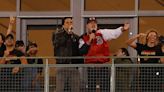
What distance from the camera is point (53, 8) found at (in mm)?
14359

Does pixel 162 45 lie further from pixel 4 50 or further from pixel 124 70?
pixel 4 50

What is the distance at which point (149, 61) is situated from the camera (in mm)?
10719

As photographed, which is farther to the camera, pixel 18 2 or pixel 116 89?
pixel 18 2

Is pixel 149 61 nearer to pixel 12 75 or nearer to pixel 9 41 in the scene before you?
pixel 12 75

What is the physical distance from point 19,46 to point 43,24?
277cm

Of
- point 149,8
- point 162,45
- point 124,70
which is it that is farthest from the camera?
point 149,8

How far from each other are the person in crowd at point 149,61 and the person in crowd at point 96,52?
48 cm

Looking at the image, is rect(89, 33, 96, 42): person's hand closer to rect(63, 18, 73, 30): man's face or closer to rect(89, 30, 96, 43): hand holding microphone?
rect(89, 30, 96, 43): hand holding microphone

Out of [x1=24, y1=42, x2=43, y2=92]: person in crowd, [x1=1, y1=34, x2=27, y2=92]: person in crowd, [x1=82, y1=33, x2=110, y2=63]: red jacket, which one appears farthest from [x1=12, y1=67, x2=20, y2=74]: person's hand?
[x1=82, y1=33, x2=110, y2=63]: red jacket

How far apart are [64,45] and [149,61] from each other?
1.71m

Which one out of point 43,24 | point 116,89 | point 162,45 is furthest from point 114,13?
point 116,89

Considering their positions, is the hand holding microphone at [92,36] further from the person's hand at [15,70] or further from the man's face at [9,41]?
the man's face at [9,41]

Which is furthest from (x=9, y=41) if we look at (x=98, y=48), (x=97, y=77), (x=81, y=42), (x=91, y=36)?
(x=97, y=77)

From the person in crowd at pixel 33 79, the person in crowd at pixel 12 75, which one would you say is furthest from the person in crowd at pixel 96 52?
the person in crowd at pixel 12 75
